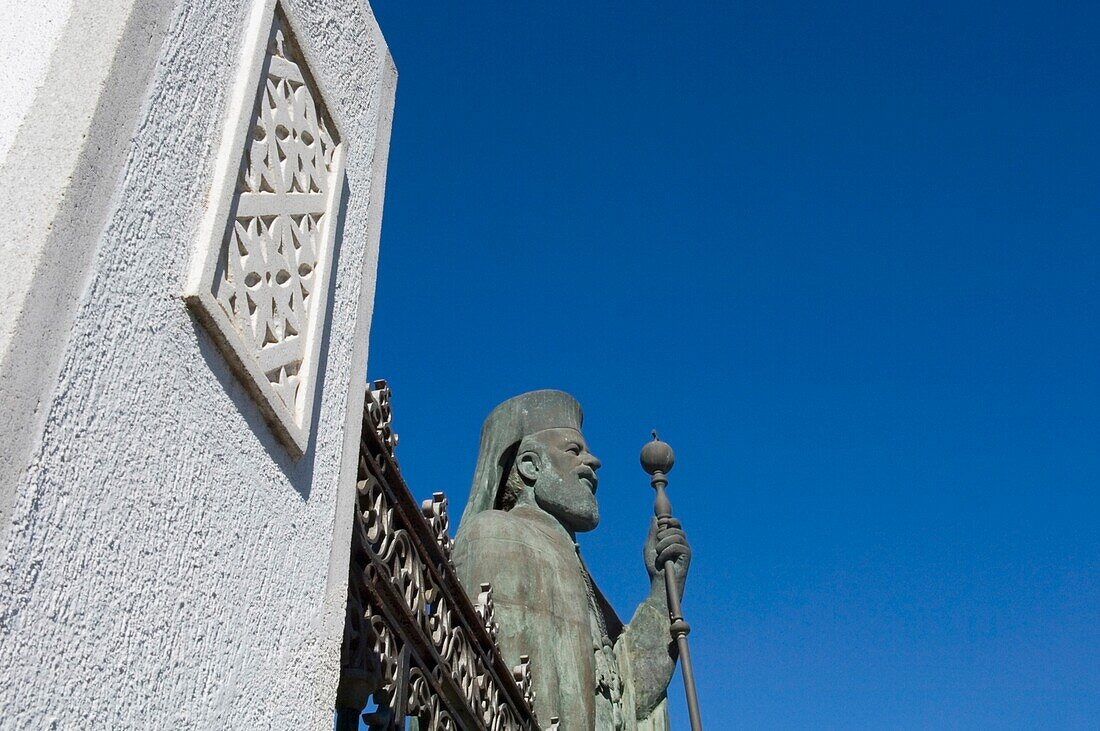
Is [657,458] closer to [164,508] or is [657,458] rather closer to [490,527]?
[490,527]

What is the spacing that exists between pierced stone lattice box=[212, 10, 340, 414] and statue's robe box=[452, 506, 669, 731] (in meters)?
3.13

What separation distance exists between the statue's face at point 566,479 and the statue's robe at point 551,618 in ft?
0.64

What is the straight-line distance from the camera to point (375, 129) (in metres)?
3.19

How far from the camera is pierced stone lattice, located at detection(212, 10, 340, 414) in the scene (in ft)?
6.93

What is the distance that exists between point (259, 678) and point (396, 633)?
127 cm

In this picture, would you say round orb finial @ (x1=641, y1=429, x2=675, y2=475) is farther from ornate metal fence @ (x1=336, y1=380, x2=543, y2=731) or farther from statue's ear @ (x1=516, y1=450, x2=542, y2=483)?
ornate metal fence @ (x1=336, y1=380, x2=543, y2=731)

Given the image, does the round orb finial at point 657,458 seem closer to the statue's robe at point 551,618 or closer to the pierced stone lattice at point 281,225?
the statue's robe at point 551,618

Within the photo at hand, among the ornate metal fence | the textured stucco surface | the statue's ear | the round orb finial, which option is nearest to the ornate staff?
the round orb finial

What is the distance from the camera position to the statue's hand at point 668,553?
275 inches

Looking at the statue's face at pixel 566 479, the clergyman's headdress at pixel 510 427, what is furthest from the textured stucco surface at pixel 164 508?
the clergyman's headdress at pixel 510 427

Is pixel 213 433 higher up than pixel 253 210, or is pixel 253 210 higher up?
pixel 253 210

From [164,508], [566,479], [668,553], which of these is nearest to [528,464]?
[566,479]

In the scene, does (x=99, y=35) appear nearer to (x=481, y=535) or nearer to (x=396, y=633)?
(x=396, y=633)

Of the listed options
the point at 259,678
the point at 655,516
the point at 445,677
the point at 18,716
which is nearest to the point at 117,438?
the point at 18,716
